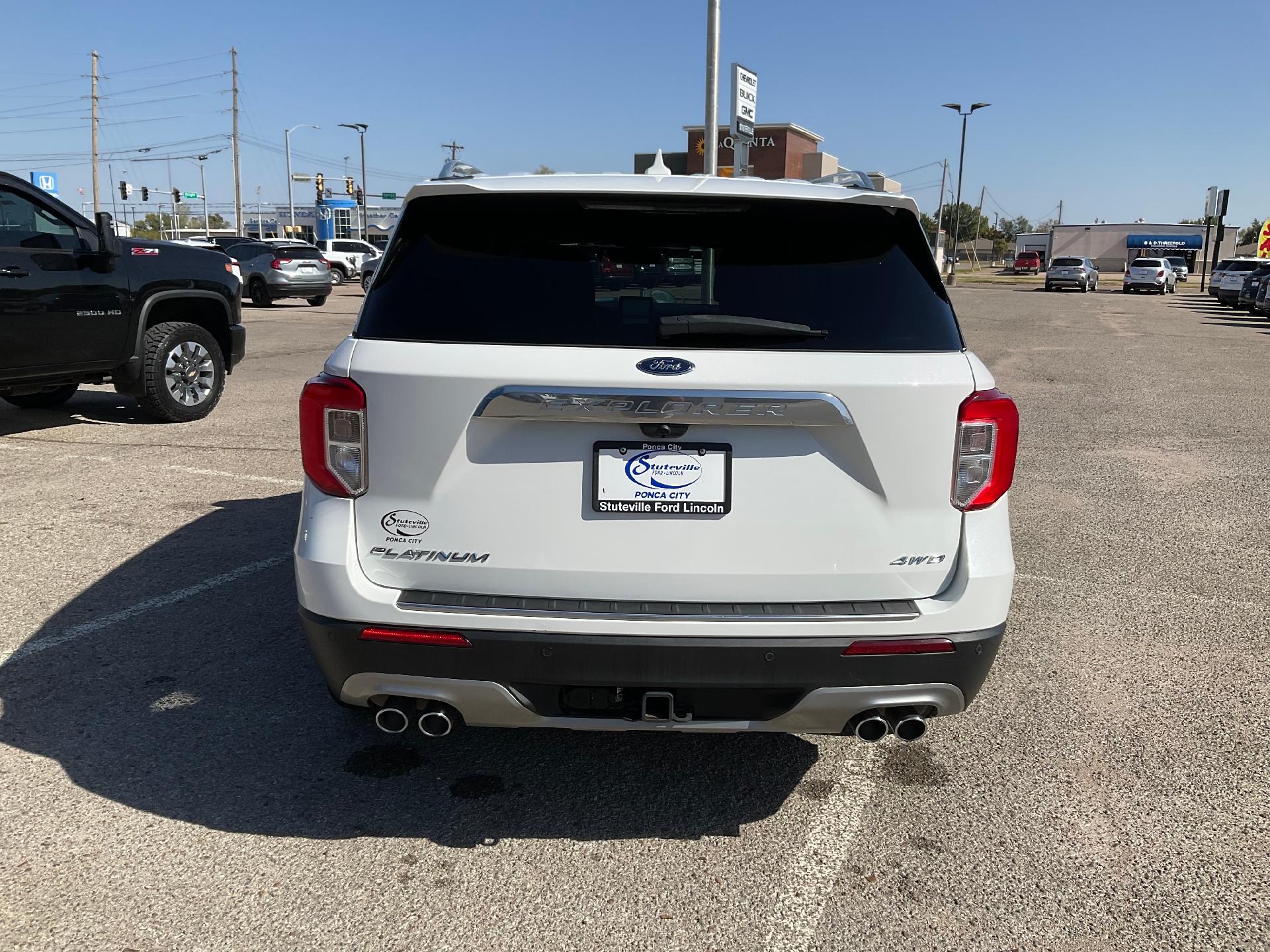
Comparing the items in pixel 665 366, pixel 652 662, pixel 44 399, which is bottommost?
pixel 44 399

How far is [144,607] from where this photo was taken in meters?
4.84

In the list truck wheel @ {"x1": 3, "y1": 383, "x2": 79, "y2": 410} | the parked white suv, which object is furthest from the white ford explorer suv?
the parked white suv

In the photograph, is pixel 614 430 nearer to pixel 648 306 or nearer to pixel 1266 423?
pixel 648 306

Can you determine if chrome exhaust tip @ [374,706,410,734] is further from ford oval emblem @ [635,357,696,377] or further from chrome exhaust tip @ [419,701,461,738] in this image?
ford oval emblem @ [635,357,696,377]

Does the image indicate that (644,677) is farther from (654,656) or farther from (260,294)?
(260,294)

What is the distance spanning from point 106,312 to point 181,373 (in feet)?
3.69

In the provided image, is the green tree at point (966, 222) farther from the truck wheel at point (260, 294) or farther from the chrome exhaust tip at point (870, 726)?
the chrome exhaust tip at point (870, 726)

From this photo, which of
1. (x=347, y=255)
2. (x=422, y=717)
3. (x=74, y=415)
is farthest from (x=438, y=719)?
(x=347, y=255)

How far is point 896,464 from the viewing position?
273 cm

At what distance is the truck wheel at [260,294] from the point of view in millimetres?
26891

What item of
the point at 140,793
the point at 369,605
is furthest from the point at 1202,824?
the point at 140,793

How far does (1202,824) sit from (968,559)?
1.23 m

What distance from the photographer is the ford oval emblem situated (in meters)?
2.64

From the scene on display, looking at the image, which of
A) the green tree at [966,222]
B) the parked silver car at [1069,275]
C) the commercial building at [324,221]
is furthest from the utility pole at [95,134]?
the green tree at [966,222]
